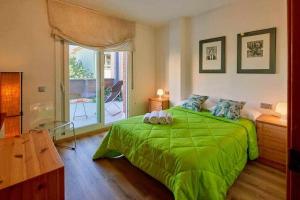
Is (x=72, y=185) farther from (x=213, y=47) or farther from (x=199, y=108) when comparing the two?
(x=213, y=47)

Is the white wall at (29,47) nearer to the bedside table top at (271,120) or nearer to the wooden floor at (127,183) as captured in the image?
the wooden floor at (127,183)

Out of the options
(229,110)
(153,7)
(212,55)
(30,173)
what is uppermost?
(153,7)

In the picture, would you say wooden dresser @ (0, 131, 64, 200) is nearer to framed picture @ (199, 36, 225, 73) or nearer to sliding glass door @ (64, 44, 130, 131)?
sliding glass door @ (64, 44, 130, 131)

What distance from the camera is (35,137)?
1.75 metres

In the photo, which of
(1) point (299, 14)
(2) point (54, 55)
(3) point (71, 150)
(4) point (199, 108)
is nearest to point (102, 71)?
(2) point (54, 55)

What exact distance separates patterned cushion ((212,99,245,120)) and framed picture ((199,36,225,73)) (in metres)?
0.79

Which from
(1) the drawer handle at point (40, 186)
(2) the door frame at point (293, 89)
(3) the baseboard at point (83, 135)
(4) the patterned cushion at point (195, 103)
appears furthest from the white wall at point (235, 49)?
(1) the drawer handle at point (40, 186)

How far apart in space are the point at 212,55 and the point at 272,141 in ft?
6.16

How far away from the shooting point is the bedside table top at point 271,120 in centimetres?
249

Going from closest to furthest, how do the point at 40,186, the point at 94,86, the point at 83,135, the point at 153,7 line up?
the point at 40,186, the point at 153,7, the point at 83,135, the point at 94,86

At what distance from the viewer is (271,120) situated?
2629mm

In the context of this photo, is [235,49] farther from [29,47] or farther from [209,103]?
[29,47]

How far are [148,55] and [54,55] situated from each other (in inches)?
88.5

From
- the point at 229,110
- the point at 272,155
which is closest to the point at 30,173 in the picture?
the point at 229,110
